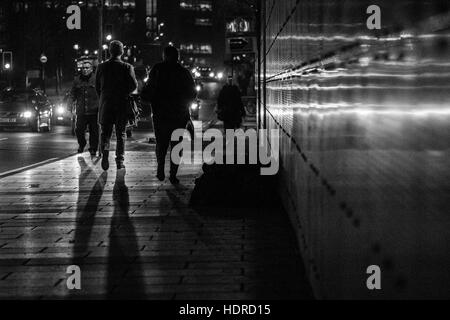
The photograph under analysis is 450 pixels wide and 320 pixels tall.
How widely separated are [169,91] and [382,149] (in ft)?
33.9

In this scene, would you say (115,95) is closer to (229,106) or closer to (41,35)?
(229,106)

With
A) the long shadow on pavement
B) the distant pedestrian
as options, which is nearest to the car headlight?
the distant pedestrian

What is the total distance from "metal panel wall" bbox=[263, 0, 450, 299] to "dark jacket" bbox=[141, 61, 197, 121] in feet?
25.6

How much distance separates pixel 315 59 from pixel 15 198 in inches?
259

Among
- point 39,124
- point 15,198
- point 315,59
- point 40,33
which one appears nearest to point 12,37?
point 40,33

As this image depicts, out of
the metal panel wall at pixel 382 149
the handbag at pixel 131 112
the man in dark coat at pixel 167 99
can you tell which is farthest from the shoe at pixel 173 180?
the metal panel wall at pixel 382 149

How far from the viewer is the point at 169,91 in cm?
1276

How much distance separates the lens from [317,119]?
4.67m

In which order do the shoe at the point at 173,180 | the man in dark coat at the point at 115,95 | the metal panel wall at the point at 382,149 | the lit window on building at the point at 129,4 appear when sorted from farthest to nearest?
1. the lit window on building at the point at 129,4
2. the man in dark coat at the point at 115,95
3. the shoe at the point at 173,180
4. the metal panel wall at the point at 382,149

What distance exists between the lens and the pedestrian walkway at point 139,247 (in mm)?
5547

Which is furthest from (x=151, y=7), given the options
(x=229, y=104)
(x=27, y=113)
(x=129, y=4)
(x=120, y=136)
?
(x=120, y=136)

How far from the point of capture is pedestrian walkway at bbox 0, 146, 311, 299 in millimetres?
5547

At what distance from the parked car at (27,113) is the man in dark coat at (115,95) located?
764 inches

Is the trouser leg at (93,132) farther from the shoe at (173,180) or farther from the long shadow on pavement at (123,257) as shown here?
the long shadow on pavement at (123,257)
